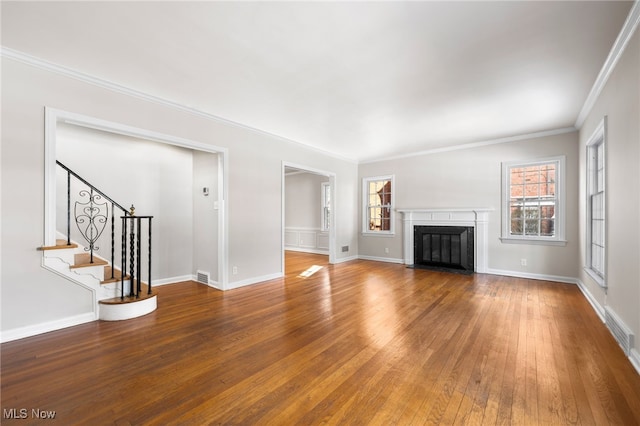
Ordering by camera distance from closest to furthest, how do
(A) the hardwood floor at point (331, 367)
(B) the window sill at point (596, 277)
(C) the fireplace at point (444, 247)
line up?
(A) the hardwood floor at point (331, 367) → (B) the window sill at point (596, 277) → (C) the fireplace at point (444, 247)

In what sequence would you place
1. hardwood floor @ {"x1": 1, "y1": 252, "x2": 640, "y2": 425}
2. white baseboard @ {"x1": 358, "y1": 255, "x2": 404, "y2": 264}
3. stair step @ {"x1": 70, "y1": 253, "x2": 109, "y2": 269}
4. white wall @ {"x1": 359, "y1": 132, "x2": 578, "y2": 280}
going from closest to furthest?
hardwood floor @ {"x1": 1, "y1": 252, "x2": 640, "y2": 425}, stair step @ {"x1": 70, "y1": 253, "x2": 109, "y2": 269}, white wall @ {"x1": 359, "y1": 132, "x2": 578, "y2": 280}, white baseboard @ {"x1": 358, "y1": 255, "x2": 404, "y2": 264}

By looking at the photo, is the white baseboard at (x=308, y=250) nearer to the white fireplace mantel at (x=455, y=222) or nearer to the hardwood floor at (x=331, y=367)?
the white fireplace mantel at (x=455, y=222)

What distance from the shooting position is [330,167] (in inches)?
270

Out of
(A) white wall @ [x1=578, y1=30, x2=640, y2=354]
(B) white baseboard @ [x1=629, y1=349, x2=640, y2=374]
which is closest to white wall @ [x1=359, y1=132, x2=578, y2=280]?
(A) white wall @ [x1=578, y1=30, x2=640, y2=354]

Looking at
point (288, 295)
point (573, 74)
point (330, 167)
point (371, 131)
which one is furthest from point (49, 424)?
point (330, 167)

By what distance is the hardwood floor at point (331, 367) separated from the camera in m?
1.72

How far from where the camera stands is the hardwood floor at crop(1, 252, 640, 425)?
1718 mm

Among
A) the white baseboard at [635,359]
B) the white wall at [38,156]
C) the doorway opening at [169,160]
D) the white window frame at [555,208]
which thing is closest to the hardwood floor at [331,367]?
the white baseboard at [635,359]

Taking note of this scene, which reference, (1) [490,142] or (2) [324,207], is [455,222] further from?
(2) [324,207]

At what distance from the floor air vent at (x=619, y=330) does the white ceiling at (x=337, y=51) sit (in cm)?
258

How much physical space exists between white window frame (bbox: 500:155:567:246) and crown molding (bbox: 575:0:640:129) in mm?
1355

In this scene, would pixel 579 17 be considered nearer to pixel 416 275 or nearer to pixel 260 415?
pixel 260 415

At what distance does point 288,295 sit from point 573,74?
449 centimetres

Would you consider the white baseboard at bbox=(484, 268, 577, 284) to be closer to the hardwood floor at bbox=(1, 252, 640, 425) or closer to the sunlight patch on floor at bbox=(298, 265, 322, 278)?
the hardwood floor at bbox=(1, 252, 640, 425)
